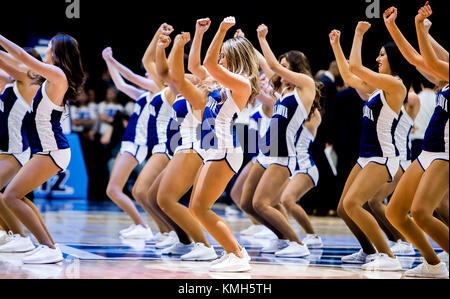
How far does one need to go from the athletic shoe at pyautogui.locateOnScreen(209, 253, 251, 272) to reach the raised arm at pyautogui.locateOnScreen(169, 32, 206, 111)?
1.21 m

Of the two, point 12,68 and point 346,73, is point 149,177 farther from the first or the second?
point 346,73

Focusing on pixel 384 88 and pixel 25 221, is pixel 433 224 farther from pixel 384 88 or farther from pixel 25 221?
pixel 25 221

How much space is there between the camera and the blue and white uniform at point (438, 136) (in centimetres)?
427

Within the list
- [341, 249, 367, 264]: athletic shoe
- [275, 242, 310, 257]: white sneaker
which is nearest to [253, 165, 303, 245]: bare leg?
[275, 242, 310, 257]: white sneaker

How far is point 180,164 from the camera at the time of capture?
5.31 metres

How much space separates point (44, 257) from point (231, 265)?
4.62 ft

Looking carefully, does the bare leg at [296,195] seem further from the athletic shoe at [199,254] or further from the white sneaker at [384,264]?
the white sneaker at [384,264]

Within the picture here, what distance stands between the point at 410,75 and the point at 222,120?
1.67 meters

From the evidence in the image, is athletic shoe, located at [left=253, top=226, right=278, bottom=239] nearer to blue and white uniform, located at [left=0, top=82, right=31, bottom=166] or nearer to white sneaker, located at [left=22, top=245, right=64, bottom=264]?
blue and white uniform, located at [left=0, top=82, right=31, bottom=166]

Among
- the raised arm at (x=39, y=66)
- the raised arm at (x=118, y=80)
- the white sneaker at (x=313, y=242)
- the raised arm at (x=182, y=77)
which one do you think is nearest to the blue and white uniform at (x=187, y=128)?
the raised arm at (x=182, y=77)

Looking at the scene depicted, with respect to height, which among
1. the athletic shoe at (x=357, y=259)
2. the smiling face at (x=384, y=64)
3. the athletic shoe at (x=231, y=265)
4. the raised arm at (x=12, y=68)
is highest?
the smiling face at (x=384, y=64)

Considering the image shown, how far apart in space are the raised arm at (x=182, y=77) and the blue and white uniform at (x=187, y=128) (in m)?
0.34

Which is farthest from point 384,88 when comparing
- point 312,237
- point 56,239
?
point 56,239

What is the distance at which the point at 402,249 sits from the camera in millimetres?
6262
